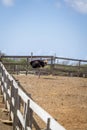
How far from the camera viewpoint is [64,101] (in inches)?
603

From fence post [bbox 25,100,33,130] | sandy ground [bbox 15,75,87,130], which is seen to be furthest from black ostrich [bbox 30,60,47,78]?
fence post [bbox 25,100,33,130]

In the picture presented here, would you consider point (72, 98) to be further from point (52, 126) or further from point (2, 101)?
point (52, 126)

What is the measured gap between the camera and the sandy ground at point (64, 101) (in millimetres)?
11803

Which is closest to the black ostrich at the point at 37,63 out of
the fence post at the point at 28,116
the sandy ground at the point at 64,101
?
the sandy ground at the point at 64,101

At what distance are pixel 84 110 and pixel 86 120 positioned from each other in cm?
167

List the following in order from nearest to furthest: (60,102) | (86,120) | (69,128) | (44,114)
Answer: (44,114)
(69,128)
(86,120)
(60,102)

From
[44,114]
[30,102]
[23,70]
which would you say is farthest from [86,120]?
[23,70]

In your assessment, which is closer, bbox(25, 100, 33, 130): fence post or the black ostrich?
bbox(25, 100, 33, 130): fence post

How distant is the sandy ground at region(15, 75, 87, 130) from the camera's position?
11803mm

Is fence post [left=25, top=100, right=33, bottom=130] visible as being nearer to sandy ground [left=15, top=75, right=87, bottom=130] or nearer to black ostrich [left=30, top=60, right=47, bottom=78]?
sandy ground [left=15, top=75, right=87, bottom=130]

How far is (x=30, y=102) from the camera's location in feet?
23.0

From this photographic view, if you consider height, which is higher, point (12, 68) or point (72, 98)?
point (12, 68)

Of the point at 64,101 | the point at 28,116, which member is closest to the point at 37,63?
the point at 64,101

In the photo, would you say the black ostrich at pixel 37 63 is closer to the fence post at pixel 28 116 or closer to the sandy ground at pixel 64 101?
the sandy ground at pixel 64 101
